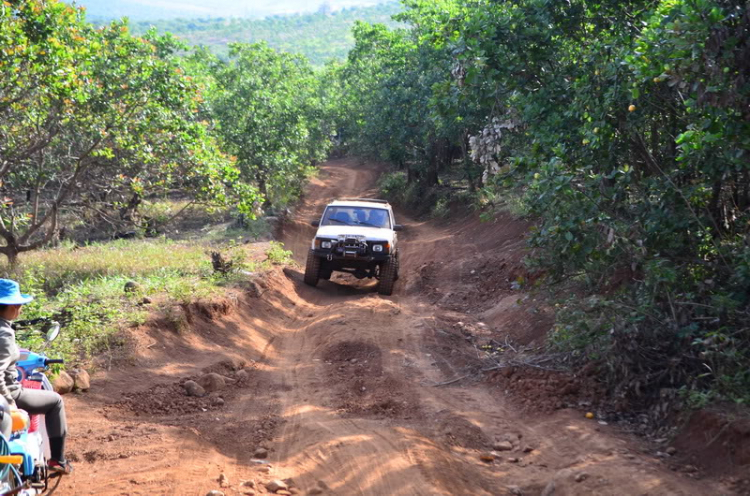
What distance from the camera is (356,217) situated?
1441cm

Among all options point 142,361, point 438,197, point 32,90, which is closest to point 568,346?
point 142,361

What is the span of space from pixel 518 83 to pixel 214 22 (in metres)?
179

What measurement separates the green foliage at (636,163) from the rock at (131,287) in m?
5.32

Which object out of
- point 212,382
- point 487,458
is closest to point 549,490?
point 487,458

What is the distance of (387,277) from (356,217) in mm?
1822

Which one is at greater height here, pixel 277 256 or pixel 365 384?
pixel 365 384

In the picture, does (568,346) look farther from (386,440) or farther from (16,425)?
(16,425)

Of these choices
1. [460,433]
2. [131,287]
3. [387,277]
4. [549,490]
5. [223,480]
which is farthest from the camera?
[387,277]

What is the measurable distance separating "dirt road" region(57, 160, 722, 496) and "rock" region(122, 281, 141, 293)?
980 mm

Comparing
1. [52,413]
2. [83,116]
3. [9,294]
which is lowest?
[52,413]

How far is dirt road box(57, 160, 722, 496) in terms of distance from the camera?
5.04 metres

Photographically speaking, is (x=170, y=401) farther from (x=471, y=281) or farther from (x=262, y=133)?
(x=262, y=133)

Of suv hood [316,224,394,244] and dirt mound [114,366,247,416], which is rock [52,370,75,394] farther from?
suv hood [316,224,394,244]

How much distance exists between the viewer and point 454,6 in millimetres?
24141
